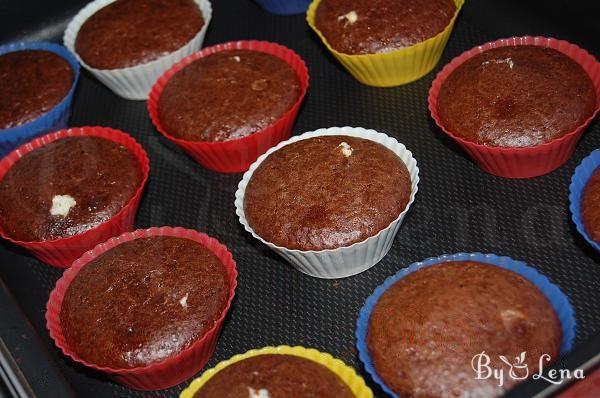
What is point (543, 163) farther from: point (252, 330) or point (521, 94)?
point (252, 330)

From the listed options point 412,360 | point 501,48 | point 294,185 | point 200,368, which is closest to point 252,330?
point 200,368

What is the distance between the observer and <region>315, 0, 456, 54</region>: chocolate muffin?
3.68 metres

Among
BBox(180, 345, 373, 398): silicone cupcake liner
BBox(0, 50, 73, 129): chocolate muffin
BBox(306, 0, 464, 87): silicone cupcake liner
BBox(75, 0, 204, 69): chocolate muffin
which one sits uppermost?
BBox(306, 0, 464, 87): silicone cupcake liner

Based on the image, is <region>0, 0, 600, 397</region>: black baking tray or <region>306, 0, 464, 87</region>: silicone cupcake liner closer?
<region>0, 0, 600, 397</region>: black baking tray

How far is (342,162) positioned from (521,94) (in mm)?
849

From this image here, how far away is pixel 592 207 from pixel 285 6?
2345mm

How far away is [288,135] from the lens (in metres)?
3.76

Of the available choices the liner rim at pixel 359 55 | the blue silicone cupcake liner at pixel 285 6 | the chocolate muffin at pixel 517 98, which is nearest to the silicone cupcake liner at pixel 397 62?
the liner rim at pixel 359 55

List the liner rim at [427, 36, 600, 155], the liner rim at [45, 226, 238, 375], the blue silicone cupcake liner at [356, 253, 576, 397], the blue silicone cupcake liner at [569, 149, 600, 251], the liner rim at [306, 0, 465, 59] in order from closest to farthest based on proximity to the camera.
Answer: the blue silicone cupcake liner at [356, 253, 576, 397] → the liner rim at [45, 226, 238, 375] → the blue silicone cupcake liner at [569, 149, 600, 251] → the liner rim at [427, 36, 600, 155] → the liner rim at [306, 0, 465, 59]

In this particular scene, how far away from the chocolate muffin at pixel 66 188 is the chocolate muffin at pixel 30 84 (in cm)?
41

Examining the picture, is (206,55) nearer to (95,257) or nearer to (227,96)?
(227,96)

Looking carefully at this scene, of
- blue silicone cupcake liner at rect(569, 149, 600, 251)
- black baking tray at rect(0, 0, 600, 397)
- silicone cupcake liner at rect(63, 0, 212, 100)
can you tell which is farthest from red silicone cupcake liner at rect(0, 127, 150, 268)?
blue silicone cupcake liner at rect(569, 149, 600, 251)

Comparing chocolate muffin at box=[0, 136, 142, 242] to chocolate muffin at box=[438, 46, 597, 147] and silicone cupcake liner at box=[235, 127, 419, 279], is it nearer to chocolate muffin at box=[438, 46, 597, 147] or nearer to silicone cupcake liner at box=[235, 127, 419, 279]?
silicone cupcake liner at box=[235, 127, 419, 279]

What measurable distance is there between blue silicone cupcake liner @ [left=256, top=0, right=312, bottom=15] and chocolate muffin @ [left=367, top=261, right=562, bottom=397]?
91.2 inches
